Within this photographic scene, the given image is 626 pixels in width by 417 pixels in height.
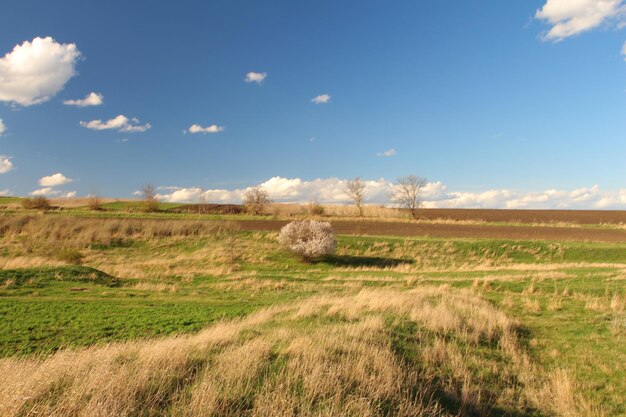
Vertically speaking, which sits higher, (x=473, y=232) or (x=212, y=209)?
(x=212, y=209)

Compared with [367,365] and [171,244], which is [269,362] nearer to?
[367,365]

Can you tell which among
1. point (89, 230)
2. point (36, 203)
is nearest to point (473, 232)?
point (89, 230)

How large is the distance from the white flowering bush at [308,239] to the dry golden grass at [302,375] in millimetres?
23795

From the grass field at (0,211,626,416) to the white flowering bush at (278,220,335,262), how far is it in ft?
30.8

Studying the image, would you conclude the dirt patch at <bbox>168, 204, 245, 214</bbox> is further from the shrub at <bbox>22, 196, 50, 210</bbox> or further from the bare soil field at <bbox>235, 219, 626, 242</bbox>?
the bare soil field at <bbox>235, 219, 626, 242</bbox>

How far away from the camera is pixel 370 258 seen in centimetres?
4053

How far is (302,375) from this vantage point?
7.33 meters

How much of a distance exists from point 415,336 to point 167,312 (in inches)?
342

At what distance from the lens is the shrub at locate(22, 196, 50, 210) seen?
7956cm

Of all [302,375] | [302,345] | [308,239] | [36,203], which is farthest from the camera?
[36,203]

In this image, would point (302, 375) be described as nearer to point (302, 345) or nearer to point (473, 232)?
point (302, 345)

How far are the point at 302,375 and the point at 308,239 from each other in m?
30.9

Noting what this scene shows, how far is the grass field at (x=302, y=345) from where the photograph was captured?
638 cm

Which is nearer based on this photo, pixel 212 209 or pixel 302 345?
pixel 302 345
